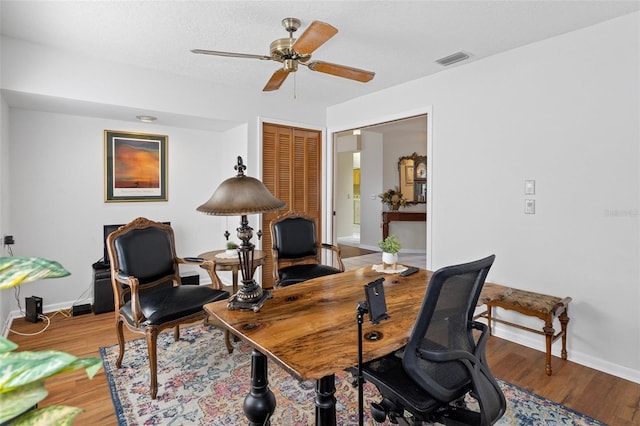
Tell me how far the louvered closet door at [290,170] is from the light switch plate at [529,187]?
2580 millimetres

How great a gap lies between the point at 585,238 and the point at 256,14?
9.64ft

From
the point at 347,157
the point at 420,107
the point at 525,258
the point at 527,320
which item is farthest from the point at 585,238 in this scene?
the point at 347,157

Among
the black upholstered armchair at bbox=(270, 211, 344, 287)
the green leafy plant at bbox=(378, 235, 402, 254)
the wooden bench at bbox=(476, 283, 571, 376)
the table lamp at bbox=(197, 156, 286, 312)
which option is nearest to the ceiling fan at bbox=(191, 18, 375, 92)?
the table lamp at bbox=(197, 156, 286, 312)

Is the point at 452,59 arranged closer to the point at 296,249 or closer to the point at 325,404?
the point at 296,249

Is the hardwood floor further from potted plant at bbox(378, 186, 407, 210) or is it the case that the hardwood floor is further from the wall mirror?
the wall mirror

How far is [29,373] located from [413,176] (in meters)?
7.50

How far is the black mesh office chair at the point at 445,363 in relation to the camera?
1.31 m

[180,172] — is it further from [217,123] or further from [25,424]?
[25,424]

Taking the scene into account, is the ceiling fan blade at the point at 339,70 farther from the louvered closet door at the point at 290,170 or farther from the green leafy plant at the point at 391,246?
the louvered closet door at the point at 290,170

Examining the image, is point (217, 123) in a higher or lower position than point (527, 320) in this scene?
higher

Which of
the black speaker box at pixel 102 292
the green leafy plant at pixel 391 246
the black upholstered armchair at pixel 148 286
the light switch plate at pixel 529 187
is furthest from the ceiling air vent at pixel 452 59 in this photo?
the black speaker box at pixel 102 292

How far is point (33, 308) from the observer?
3.38 metres

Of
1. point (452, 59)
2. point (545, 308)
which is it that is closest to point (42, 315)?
point (545, 308)

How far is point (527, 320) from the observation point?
2.97 metres
